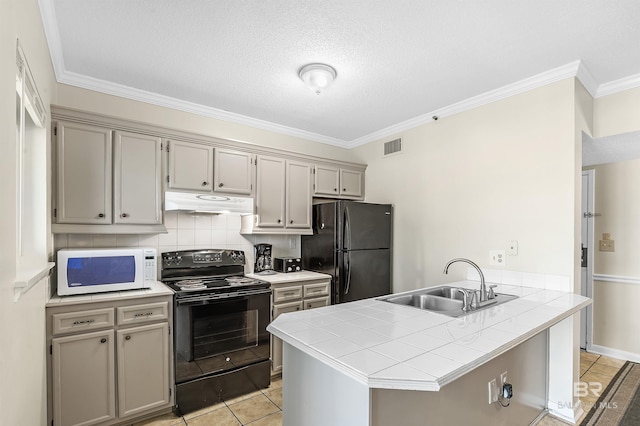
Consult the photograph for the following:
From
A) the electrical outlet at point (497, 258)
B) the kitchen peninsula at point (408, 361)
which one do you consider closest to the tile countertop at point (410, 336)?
the kitchen peninsula at point (408, 361)

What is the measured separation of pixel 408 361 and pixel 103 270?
7.12ft

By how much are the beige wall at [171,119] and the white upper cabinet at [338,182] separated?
40cm

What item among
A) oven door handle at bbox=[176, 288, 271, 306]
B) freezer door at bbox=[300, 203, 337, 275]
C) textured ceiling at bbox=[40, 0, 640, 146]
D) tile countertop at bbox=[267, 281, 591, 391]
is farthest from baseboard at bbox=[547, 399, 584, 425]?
textured ceiling at bbox=[40, 0, 640, 146]

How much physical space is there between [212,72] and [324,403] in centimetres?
235

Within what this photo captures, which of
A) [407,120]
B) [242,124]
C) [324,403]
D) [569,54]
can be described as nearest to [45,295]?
[324,403]

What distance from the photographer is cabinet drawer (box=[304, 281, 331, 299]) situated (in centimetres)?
320

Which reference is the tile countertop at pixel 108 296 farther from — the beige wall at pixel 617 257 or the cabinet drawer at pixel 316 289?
the beige wall at pixel 617 257

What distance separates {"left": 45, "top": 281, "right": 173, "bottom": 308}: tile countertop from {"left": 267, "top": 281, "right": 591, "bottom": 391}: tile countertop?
4.01 feet

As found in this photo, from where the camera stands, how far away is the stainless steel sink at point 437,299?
221cm

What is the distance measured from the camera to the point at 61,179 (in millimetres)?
2285

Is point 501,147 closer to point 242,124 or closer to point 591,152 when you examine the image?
point 591,152

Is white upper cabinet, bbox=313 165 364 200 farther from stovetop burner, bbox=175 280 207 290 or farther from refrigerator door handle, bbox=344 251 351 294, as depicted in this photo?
stovetop burner, bbox=175 280 207 290

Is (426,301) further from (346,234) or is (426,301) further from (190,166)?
(190,166)

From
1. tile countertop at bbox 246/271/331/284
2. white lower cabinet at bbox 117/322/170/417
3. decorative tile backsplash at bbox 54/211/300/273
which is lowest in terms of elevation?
Result: white lower cabinet at bbox 117/322/170/417
